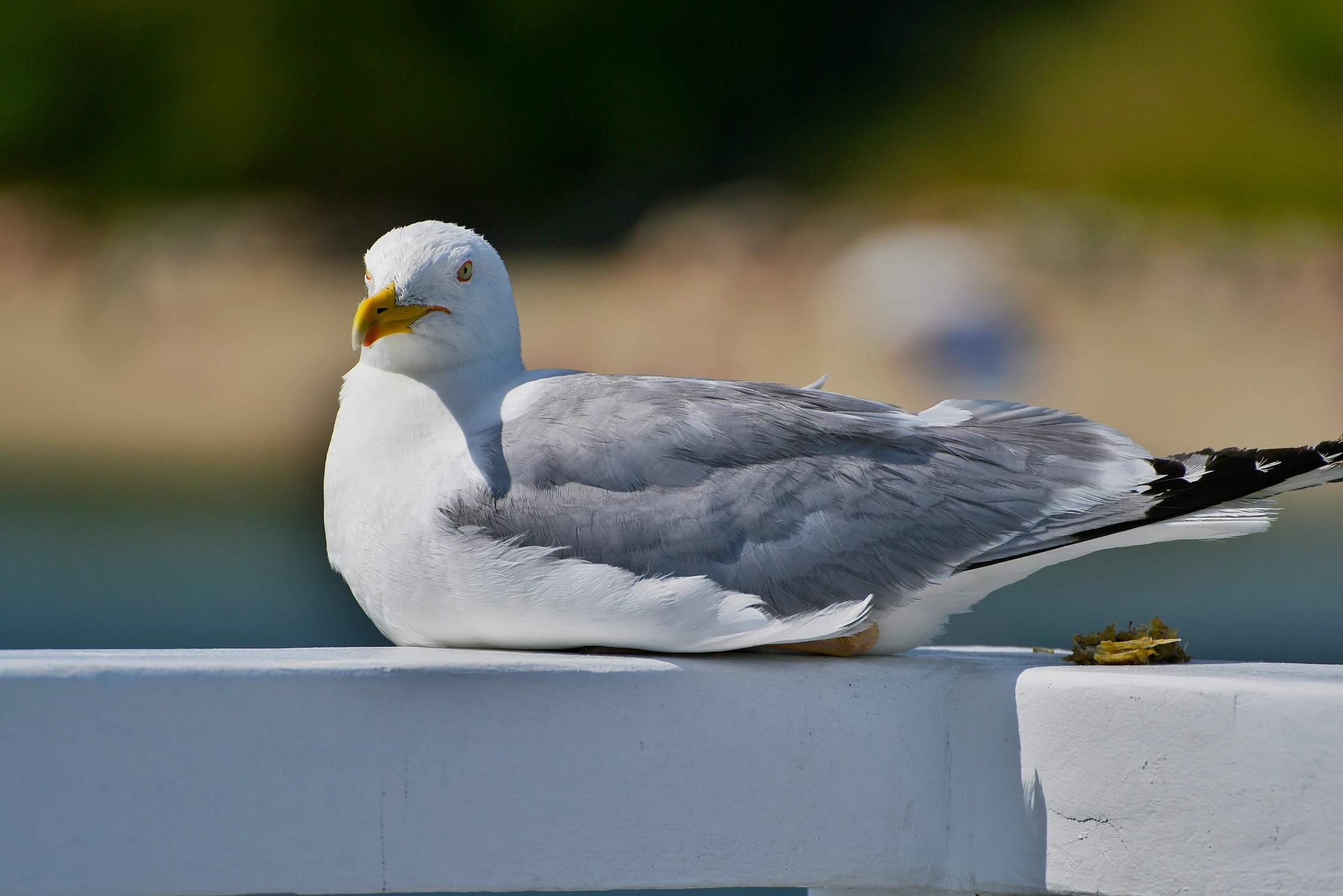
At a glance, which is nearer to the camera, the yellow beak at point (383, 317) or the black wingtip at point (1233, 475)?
the black wingtip at point (1233, 475)

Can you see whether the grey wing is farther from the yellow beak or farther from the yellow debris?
the yellow beak

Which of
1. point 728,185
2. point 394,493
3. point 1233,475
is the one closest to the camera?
point 1233,475

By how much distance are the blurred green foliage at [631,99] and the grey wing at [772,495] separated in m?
7.54

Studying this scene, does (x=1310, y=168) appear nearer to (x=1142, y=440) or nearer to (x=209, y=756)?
(x=1142, y=440)

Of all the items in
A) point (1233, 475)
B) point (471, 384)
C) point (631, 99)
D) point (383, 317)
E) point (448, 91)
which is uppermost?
point (448, 91)

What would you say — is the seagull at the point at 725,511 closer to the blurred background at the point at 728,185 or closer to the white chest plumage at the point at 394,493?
the white chest plumage at the point at 394,493

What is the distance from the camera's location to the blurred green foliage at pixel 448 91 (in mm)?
10188

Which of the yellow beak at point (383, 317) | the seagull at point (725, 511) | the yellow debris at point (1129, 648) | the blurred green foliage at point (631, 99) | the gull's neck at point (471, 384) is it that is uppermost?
the blurred green foliage at point (631, 99)

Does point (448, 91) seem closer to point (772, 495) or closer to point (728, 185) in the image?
point (728, 185)

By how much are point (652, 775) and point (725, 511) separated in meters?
0.52

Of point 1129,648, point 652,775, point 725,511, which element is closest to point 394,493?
point 725,511

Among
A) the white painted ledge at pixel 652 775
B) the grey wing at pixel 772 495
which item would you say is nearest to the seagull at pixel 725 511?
the grey wing at pixel 772 495

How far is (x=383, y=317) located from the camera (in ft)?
8.55

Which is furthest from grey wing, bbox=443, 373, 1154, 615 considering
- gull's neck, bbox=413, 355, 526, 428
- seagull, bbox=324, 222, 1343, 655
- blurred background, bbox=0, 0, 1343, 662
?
blurred background, bbox=0, 0, 1343, 662
